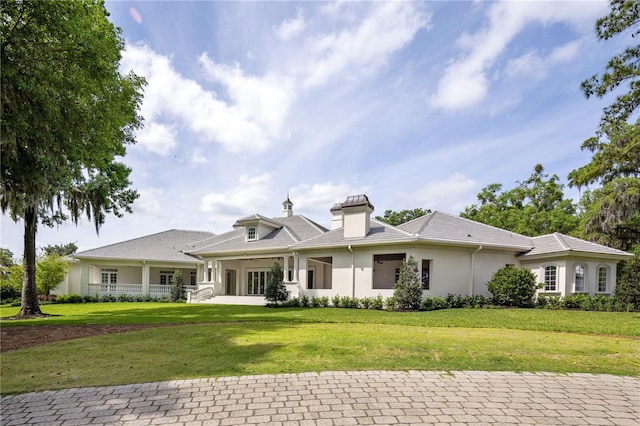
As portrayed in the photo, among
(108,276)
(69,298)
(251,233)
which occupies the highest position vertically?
(251,233)

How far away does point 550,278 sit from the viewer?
58.2 ft

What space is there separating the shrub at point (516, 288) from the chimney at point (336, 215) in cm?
1054

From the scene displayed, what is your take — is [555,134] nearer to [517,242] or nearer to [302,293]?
[517,242]

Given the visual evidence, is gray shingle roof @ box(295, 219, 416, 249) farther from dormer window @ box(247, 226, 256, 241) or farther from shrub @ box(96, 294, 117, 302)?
shrub @ box(96, 294, 117, 302)

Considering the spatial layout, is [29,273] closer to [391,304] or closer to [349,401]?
[391,304]

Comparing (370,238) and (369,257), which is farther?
(369,257)

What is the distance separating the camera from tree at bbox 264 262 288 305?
1905cm

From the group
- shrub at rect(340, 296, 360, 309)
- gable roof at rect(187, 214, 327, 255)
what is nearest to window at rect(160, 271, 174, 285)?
gable roof at rect(187, 214, 327, 255)

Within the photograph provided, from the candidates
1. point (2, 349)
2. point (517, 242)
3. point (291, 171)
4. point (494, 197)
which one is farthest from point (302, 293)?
point (494, 197)

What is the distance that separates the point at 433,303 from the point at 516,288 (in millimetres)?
3839

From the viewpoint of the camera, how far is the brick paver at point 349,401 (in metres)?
3.89

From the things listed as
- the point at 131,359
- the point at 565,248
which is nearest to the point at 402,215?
the point at 565,248

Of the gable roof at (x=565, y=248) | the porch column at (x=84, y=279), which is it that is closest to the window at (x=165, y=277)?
the porch column at (x=84, y=279)

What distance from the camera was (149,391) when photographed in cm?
468
